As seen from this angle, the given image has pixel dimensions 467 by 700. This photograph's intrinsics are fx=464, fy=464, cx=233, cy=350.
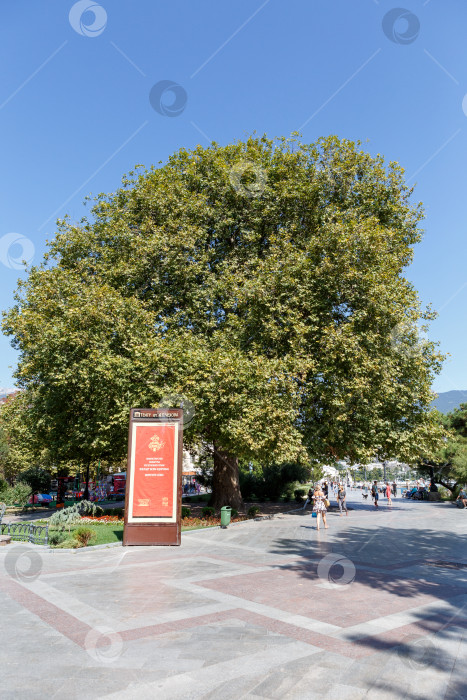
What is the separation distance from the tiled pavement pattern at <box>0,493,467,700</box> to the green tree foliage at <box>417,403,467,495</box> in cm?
2269

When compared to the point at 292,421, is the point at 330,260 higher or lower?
higher

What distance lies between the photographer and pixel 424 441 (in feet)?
78.6

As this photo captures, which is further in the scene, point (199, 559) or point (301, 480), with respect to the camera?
point (301, 480)

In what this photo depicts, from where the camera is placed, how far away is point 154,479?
15.0 meters

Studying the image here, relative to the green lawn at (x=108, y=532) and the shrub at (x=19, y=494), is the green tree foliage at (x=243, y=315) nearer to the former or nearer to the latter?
the green lawn at (x=108, y=532)

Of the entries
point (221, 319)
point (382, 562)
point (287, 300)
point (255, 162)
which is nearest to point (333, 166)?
point (255, 162)

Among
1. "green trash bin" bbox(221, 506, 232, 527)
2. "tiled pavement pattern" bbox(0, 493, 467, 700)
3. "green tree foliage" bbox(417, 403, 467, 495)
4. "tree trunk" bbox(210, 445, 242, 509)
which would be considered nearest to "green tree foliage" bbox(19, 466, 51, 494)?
"tree trunk" bbox(210, 445, 242, 509)

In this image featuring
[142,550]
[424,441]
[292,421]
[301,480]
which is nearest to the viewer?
[142,550]

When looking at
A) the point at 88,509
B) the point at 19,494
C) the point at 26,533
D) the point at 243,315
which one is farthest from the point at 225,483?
the point at 19,494

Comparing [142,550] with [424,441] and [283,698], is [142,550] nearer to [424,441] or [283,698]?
[283,698]

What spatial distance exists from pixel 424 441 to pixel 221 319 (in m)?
12.3

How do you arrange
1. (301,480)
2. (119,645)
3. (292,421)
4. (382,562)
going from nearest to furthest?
1. (119,645)
2. (382,562)
3. (292,421)
4. (301,480)

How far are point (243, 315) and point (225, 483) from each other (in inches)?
378

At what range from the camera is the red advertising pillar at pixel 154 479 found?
14.7 meters
